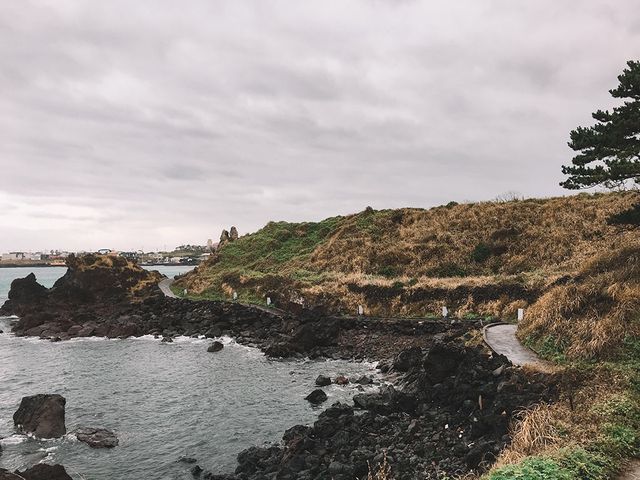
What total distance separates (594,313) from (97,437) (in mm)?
21890

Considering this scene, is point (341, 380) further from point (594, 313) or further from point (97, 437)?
point (594, 313)

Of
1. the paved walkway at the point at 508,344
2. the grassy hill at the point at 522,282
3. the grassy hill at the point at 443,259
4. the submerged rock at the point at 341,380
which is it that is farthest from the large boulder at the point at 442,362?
the grassy hill at the point at 443,259

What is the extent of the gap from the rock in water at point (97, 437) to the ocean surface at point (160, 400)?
26 cm

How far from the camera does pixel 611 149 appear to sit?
22141mm

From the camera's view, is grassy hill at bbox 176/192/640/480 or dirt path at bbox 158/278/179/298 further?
dirt path at bbox 158/278/179/298

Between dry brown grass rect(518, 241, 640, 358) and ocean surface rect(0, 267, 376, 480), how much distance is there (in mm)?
10094

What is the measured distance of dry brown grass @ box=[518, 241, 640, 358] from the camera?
1694cm

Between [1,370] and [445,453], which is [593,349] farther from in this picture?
[1,370]

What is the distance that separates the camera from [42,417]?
19.5 meters

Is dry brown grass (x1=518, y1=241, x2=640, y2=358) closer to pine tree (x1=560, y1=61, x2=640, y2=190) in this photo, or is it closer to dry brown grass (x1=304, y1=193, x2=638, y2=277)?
pine tree (x1=560, y1=61, x2=640, y2=190)

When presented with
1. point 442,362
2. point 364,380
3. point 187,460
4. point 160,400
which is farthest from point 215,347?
point 442,362

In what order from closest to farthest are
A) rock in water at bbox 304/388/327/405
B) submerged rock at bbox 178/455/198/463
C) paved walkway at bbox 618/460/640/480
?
paved walkway at bbox 618/460/640/480
submerged rock at bbox 178/455/198/463
rock in water at bbox 304/388/327/405

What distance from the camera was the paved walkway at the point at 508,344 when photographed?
61.9ft

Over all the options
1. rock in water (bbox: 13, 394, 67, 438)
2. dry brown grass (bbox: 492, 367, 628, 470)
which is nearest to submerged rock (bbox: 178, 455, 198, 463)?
rock in water (bbox: 13, 394, 67, 438)
